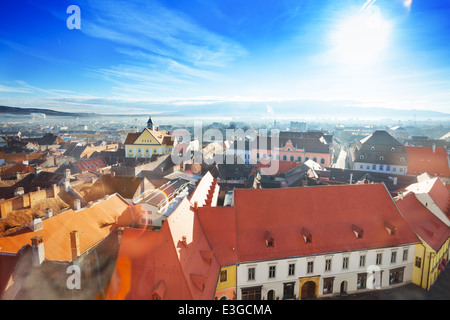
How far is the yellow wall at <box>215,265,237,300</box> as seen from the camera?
1636 cm

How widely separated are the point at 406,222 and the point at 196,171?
1122 inches

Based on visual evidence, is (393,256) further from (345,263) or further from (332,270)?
(332,270)

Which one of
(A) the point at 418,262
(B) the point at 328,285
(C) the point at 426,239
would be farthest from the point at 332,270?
(C) the point at 426,239

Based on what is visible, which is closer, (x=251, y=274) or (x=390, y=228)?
(x=251, y=274)

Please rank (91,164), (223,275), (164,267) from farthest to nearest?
1. (91,164)
2. (223,275)
3. (164,267)

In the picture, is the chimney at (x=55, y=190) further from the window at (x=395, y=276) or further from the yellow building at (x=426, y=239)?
the yellow building at (x=426, y=239)

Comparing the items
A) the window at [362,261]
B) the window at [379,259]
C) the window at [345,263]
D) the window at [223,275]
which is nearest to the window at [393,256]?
the window at [379,259]

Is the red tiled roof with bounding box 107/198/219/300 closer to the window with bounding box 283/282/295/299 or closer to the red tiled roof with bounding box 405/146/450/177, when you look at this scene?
A: the window with bounding box 283/282/295/299

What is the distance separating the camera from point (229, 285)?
16.7 m

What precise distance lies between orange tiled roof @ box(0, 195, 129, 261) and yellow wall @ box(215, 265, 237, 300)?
26.4 feet

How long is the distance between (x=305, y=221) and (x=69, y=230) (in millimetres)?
15359

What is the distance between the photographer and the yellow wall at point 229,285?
16.4m

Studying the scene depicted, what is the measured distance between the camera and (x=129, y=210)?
19.4m
